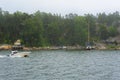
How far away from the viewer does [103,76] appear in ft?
178

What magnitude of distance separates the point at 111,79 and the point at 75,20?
468 feet

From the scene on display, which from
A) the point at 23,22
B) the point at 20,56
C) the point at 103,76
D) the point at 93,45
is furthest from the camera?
the point at 93,45

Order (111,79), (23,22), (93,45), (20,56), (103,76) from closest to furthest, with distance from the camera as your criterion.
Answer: (111,79) < (103,76) < (20,56) < (23,22) < (93,45)

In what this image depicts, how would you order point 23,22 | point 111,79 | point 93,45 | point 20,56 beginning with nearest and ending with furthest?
point 111,79 < point 20,56 < point 23,22 < point 93,45

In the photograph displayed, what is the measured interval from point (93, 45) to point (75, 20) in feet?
50.3

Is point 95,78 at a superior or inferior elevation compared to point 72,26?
inferior

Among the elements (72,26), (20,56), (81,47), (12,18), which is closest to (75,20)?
(72,26)

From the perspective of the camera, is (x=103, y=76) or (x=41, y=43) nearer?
(x=103, y=76)

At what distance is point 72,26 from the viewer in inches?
7525

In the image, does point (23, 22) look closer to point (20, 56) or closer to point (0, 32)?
point (0, 32)

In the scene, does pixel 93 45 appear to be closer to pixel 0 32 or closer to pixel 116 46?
pixel 116 46

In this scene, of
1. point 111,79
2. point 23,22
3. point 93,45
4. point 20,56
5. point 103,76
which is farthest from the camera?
point 93,45

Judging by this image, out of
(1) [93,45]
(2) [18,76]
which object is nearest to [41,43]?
(1) [93,45]

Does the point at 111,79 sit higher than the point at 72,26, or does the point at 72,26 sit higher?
the point at 72,26
